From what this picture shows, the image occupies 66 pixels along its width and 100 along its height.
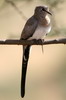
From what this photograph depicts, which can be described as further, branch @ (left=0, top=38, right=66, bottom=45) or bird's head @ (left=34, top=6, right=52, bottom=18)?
bird's head @ (left=34, top=6, right=52, bottom=18)

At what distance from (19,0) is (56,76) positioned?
408 centimetres

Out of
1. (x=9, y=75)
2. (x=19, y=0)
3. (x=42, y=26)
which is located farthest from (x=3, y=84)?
(x=42, y=26)

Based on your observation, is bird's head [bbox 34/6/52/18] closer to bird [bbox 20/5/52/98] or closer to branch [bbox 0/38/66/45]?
bird [bbox 20/5/52/98]

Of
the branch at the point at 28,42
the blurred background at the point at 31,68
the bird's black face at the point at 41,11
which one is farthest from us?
the blurred background at the point at 31,68

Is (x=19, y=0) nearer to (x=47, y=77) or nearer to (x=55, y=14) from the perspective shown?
(x=55, y=14)

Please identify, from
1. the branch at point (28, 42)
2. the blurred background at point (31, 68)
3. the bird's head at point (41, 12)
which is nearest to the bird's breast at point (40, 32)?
the bird's head at point (41, 12)

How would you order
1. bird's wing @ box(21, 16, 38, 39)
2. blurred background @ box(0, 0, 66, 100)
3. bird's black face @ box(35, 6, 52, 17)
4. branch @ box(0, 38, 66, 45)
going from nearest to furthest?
1. branch @ box(0, 38, 66, 45)
2. bird's wing @ box(21, 16, 38, 39)
3. bird's black face @ box(35, 6, 52, 17)
4. blurred background @ box(0, 0, 66, 100)

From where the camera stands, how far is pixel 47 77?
1100cm

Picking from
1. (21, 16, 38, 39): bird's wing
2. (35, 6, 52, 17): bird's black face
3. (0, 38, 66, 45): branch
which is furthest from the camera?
(35, 6, 52, 17): bird's black face

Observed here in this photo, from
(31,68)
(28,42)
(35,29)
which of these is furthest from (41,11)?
(31,68)

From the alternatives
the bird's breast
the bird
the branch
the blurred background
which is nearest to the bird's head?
the bird

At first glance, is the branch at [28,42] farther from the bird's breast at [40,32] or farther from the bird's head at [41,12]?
the bird's head at [41,12]

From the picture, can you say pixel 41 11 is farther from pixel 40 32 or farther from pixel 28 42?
pixel 28 42

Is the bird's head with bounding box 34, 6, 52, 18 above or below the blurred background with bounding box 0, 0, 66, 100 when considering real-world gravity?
above
